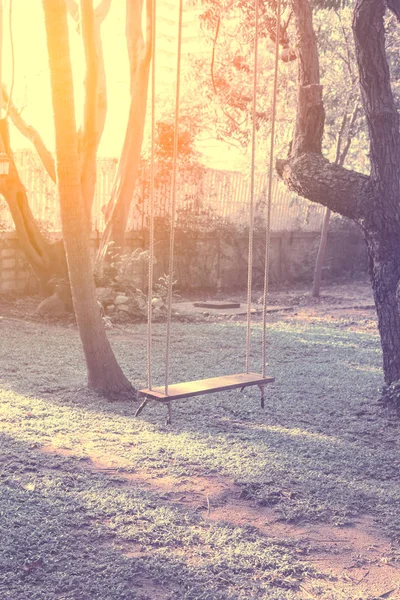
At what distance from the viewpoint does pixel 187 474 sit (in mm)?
4340

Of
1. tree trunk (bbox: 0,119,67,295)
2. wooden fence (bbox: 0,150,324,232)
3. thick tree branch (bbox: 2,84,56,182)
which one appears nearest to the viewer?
tree trunk (bbox: 0,119,67,295)

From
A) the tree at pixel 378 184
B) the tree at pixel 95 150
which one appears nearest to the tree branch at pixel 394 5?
the tree at pixel 378 184

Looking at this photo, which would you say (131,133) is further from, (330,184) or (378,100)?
(378,100)

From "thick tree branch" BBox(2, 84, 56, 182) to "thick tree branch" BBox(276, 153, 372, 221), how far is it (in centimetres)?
622

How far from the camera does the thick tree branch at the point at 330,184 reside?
5.92 m

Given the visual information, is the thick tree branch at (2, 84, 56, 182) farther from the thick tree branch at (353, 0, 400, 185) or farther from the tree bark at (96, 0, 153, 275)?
the thick tree branch at (353, 0, 400, 185)

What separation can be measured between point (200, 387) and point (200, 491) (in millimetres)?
972

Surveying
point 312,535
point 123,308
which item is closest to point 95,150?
point 123,308

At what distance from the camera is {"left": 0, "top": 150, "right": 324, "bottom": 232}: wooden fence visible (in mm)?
13125

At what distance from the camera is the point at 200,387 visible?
493 centimetres

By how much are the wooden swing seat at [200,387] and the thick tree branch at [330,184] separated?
160cm

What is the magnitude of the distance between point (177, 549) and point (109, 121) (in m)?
15.7

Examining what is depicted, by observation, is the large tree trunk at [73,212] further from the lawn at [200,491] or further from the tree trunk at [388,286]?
the tree trunk at [388,286]

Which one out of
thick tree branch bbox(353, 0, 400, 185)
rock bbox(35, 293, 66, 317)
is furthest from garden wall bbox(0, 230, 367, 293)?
thick tree branch bbox(353, 0, 400, 185)
